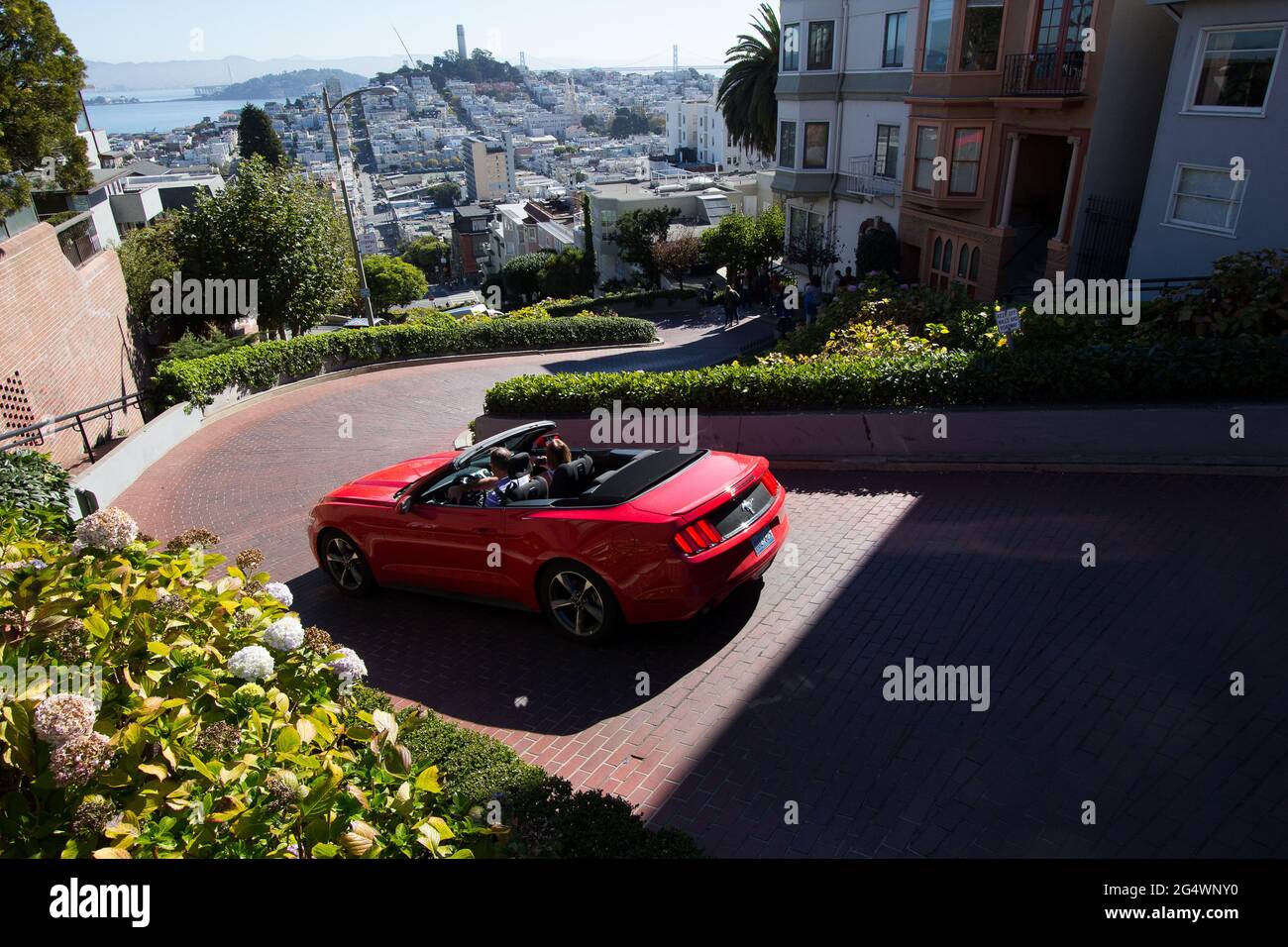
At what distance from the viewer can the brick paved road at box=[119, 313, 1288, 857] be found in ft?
14.6

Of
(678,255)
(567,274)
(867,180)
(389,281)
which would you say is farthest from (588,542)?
(389,281)

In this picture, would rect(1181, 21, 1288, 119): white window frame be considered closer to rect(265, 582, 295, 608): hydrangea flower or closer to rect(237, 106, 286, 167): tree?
rect(265, 582, 295, 608): hydrangea flower

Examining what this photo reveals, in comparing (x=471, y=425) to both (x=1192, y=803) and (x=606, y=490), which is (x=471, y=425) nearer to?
(x=606, y=490)

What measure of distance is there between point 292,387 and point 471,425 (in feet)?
27.3

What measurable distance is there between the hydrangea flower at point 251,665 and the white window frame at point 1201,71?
15.6 meters

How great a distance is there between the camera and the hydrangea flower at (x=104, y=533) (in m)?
4.14

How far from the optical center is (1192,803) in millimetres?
4391

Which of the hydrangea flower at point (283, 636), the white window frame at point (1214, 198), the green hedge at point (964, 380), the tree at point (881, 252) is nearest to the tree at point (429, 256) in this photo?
the tree at point (881, 252)

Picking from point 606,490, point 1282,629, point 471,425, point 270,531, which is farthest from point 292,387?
point 1282,629

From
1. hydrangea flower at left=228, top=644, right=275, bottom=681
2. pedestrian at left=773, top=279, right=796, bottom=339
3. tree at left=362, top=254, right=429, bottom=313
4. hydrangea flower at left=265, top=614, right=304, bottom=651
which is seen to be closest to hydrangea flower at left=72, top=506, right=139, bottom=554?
hydrangea flower at left=265, top=614, right=304, bottom=651

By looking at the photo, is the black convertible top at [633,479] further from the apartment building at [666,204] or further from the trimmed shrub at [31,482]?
the apartment building at [666,204]

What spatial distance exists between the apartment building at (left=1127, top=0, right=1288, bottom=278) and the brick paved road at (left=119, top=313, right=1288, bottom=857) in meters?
7.06
